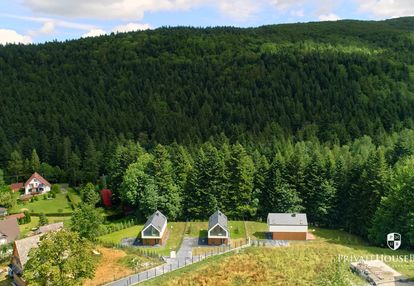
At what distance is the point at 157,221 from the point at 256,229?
17.0m

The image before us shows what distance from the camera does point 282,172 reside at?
258ft

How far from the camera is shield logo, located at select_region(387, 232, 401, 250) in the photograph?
6041 centimetres

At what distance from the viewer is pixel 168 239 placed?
6700cm

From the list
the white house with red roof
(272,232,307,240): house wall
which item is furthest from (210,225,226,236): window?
the white house with red roof

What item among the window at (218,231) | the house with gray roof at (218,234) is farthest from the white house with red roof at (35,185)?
the window at (218,231)

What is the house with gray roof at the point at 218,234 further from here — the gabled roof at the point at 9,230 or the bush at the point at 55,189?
the bush at the point at 55,189

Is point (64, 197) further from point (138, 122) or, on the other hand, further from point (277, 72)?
point (277, 72)

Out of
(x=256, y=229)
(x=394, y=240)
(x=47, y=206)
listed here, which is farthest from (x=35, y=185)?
(x=394, y=240)

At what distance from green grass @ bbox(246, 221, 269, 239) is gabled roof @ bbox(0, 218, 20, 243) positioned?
1535 inches

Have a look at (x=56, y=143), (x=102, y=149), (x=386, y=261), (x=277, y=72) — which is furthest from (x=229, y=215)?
(x=277, y=72)

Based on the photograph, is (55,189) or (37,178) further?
(37,178)

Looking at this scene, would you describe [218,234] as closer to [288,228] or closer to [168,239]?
[168,239]

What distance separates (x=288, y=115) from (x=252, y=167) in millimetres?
61511

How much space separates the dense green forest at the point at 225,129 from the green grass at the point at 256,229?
127 inches
